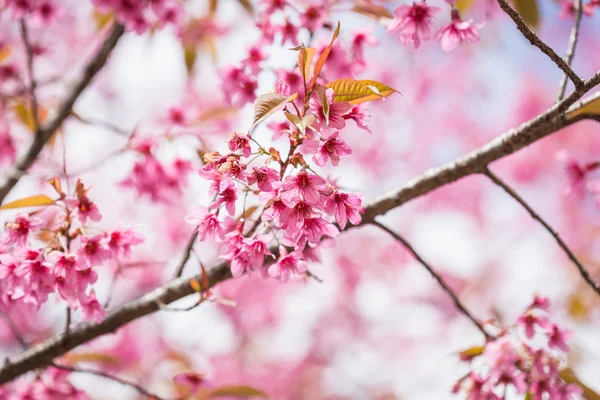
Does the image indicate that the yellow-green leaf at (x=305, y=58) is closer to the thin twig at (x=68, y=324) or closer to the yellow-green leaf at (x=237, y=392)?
the thin twig at (x=68, y=324)

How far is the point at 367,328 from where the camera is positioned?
7.65 meters

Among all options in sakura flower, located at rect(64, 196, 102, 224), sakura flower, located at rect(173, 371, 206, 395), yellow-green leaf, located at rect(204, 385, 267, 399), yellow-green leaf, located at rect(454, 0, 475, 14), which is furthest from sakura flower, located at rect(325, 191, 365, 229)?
yellow-green leaf, located at rect(454, 0, 475, 14)

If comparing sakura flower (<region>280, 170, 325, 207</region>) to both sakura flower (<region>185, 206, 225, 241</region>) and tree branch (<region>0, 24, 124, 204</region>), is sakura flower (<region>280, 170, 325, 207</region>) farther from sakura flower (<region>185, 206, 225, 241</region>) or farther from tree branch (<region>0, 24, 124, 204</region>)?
tree branch (<region>0, 24, 124, 204</region>)

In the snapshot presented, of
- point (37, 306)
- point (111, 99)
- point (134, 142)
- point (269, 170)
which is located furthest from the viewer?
point (111, 99)

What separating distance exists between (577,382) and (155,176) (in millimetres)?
1725

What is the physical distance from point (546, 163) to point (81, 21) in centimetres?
664

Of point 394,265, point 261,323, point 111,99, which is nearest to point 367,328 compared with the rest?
point 394,265

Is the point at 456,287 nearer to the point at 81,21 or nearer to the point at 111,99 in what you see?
the point at 111,99

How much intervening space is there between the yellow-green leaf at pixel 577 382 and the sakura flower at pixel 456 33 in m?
0.99

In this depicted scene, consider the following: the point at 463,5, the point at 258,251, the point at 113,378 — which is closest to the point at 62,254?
the point at 258,251

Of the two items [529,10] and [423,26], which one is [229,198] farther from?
[529,10]

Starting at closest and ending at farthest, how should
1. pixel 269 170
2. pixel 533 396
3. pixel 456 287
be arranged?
pixel 269 170 → pixel 533 396 → pixel 456 287

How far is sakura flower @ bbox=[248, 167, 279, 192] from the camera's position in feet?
3.51

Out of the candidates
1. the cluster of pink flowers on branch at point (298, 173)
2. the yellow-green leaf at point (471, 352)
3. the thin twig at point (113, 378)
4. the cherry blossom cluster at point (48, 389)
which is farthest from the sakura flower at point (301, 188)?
the cherry blossom cluster at point (48, 389)
